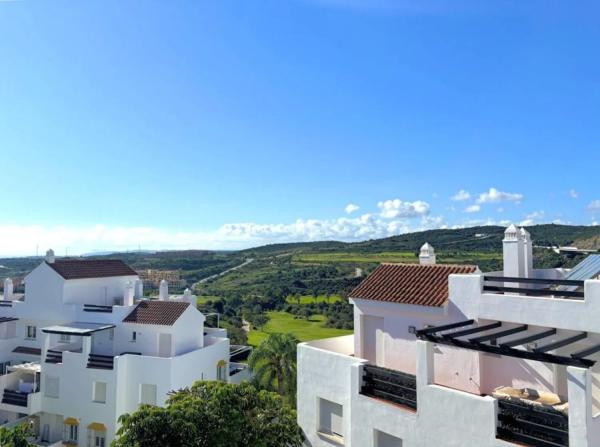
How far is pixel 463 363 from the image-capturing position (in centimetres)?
1515

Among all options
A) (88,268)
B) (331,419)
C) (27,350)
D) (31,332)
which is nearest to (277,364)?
(88,268)

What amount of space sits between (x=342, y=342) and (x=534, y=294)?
7701 millimetres

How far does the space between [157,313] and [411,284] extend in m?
23.3

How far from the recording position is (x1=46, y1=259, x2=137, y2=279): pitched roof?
125 feet

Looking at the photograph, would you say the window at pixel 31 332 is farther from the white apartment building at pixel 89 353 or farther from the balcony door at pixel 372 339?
the balcony door at pixel 372 339

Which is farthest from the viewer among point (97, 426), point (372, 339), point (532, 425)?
point (97, 426)

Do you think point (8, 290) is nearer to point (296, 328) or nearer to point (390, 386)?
point (390, 386)

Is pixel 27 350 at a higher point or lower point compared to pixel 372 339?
lower

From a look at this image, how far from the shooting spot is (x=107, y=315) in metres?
35.2

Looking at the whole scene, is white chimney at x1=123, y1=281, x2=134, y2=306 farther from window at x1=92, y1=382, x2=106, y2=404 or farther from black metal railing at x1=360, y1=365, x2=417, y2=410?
black metal railing at x1=360, y1=365, x2=417, y2=410

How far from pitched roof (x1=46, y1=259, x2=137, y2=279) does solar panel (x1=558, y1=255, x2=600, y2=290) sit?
116ft

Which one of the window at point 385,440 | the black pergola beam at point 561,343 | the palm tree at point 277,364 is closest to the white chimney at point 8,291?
the palm tree at point 277,364

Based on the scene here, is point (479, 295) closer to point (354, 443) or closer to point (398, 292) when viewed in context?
point (398, 292)

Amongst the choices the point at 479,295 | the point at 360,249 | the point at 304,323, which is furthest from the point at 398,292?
the point at 360,249
